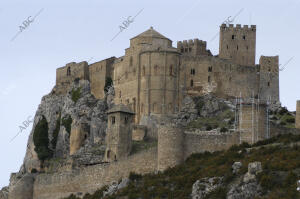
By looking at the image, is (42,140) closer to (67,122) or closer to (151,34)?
(67,122)

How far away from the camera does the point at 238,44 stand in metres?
88.9

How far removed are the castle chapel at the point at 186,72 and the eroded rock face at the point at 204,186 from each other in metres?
23.1

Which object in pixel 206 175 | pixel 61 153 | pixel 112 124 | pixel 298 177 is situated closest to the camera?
pixel 298 177

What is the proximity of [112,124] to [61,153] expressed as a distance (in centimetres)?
1574

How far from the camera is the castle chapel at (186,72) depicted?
83625 mm

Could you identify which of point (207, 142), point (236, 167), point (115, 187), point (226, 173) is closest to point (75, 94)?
point (115, 187)

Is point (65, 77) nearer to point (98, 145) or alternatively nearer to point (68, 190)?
point (98, 145)

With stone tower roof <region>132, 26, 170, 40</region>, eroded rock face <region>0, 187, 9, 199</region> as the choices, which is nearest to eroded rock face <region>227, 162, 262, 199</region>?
stone tower roof <region>132, 26, 170, 40</region>

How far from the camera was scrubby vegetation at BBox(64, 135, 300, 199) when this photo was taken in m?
55.6

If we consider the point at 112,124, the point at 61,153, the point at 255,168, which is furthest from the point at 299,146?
the point at 61,153

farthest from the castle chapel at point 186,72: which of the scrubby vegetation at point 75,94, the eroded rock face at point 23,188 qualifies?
the eroded rock face at point 23,188

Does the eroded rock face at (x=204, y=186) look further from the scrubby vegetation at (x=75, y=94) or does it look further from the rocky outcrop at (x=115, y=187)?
the scrubby vegetation at (x=75, y=94)

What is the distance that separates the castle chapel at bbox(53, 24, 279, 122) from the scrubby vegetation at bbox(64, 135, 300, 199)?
620 inches

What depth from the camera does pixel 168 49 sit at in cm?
8462
